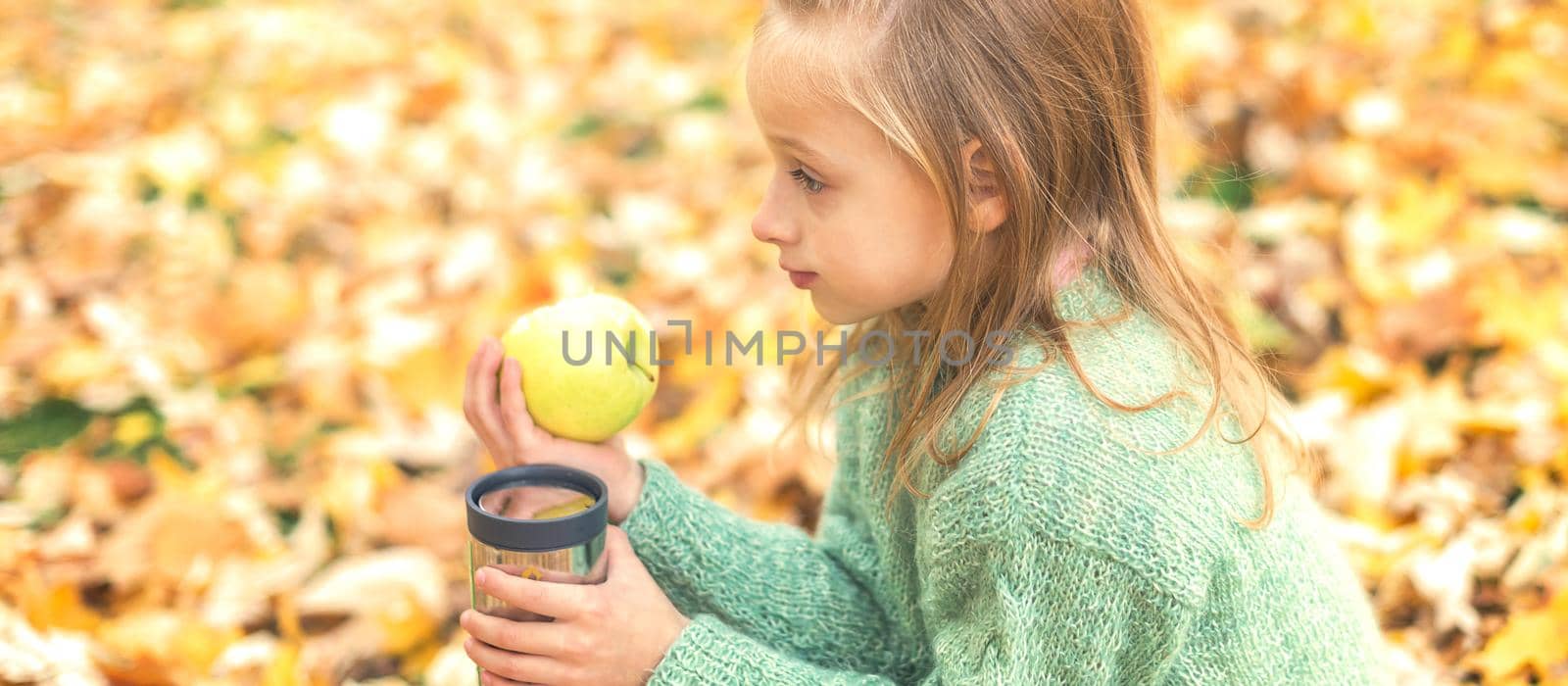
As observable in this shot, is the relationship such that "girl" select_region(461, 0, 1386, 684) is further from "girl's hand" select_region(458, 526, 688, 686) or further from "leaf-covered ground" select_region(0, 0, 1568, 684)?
"leaf-covered ground" select_region(0, 0, 1568, 684)

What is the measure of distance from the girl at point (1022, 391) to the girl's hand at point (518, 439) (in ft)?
0.11

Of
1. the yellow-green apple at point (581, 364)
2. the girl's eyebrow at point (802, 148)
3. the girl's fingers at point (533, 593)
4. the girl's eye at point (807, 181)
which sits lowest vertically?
the girl's fingers at point (533, 593)

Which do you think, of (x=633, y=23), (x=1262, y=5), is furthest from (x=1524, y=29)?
(x=633, y=23)

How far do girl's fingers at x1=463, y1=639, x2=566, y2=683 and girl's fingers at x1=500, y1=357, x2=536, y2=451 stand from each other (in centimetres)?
22

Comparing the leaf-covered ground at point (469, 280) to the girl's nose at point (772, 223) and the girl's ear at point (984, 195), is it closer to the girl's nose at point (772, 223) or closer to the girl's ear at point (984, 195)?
the girl's ear at point (984, 195)

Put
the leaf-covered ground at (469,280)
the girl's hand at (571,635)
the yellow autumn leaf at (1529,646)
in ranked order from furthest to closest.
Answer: the leaf-covered ground at (469,280)
the yellow autumn leaf at (1529,646)
the girl's hand at (571,635)

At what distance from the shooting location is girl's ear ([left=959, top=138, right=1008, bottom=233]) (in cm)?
114

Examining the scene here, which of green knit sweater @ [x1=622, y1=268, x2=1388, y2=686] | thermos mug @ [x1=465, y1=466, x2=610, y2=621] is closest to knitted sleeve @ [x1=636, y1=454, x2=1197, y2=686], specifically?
green knit sweater @ [x1=622, y1=268, x2=1388, y2=686]

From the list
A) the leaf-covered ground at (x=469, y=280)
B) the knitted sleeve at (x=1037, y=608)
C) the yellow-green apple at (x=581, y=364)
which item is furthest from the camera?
the leaf-covered ground at (x=469, y=280)

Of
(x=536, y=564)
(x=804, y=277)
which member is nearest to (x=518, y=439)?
(x=536, y=564)

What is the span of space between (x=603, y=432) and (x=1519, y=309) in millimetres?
1549

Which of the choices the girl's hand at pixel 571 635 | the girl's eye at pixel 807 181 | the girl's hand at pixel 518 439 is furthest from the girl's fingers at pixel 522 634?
the girl's eye at pixel 807 181

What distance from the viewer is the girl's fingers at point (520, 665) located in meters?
1.17

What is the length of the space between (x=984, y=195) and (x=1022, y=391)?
0.58 ft
